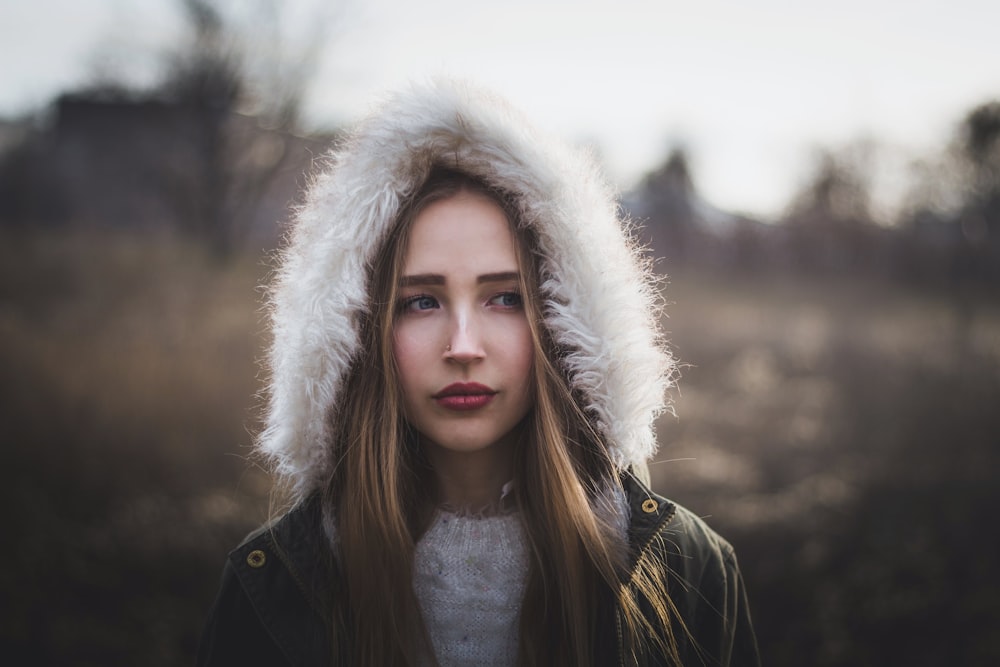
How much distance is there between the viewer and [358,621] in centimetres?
161

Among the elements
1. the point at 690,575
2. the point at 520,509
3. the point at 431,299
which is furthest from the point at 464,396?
the point at 690,575

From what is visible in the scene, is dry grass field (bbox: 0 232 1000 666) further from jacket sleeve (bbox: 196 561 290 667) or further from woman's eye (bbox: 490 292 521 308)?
jacket sleeve (bbox: 196 561 290 667)

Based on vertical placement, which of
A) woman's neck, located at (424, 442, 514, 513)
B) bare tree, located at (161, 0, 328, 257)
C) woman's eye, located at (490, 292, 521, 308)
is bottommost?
woman's neck, located at (424, 442, 514, 513)

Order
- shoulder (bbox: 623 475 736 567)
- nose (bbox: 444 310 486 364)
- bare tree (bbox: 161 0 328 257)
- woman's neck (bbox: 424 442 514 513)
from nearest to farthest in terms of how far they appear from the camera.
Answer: nose (bbox: 444 310 486 364) < shoulder (bbox: 623 475 736 567) < woman's neck (bbox: 424 442 514 513) < bare tree (bbox: 161 0 328 257)

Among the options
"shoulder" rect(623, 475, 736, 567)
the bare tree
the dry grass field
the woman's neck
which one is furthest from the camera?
the bare tree

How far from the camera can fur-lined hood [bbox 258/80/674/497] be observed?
5.49 feet

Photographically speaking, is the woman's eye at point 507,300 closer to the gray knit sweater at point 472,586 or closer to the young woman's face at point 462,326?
the young woman's face at point 462,326

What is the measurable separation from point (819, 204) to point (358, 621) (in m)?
10.4

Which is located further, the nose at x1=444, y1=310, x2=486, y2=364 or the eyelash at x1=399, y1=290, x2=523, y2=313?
the eyelash at x1=399, y1=290, x2=523, y2=313

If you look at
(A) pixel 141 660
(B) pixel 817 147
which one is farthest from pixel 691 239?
(A) pixel 141 660

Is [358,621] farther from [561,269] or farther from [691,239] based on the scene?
[691,239]

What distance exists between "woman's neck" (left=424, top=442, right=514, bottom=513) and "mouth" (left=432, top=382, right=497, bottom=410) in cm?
29

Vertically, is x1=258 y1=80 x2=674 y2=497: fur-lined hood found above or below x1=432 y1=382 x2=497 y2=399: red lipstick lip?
above

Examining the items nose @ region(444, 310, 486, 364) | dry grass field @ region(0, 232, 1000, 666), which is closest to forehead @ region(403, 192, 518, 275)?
nose @ region(444, 310, 486, 364)
